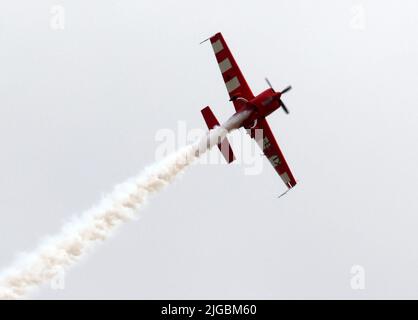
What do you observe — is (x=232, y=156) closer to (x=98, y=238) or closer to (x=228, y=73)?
(x=228, y=73)

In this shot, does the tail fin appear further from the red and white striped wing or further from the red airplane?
the red and white striped wing

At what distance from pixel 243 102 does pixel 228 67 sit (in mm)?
2321

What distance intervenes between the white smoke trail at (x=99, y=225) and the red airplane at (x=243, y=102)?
0.61 meters

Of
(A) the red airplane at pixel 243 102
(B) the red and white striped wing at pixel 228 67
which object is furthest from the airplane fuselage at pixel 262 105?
(B) the red and white striped wing at pixel 228 67

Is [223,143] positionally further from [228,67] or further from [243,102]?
[228,67]

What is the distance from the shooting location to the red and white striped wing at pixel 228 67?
182ft

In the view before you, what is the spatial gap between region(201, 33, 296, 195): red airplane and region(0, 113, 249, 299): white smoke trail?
0.61 m

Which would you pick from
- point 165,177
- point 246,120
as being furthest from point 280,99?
point 165,177

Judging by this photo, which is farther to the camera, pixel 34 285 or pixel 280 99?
pixel 280 99

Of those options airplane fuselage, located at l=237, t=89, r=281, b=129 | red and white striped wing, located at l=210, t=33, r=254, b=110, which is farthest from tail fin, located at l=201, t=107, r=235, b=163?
airplane fuselage, located at l=237, t=89, r=281, b=129

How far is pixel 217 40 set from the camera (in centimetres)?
5553

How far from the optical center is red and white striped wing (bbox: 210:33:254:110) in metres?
55.3

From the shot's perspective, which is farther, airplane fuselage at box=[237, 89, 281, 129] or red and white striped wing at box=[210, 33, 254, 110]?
red and white striped wing at box=[210, 33, 254, 110]
